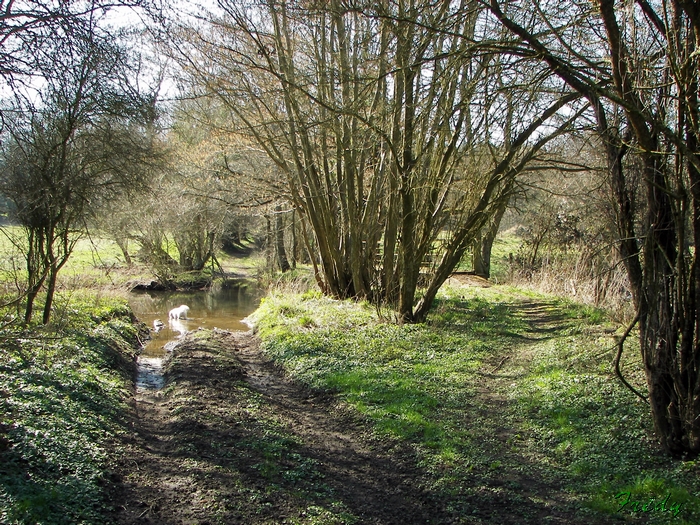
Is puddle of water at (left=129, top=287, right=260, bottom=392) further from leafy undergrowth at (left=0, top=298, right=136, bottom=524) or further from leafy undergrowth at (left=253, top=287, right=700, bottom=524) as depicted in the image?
leafy undergrowth at (left=253, top=287, right=700, bottom=524)

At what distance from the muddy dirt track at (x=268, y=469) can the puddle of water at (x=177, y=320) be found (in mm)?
2385

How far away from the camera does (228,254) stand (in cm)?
3894

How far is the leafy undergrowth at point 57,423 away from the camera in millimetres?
4316

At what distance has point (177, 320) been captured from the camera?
16.5 metres

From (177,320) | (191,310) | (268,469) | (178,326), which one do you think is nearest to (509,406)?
(268,469)

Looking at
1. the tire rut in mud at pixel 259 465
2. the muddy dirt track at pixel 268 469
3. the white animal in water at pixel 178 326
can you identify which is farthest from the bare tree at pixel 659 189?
the white animal in water at pixel 178 326

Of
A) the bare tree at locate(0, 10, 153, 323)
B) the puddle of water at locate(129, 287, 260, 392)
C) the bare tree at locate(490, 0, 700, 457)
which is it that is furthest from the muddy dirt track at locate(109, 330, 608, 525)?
the bare tree at locate(0, 10, 153, 323)

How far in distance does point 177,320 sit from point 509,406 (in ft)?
40.5

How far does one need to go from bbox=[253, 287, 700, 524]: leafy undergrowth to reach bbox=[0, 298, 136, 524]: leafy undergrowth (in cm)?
305

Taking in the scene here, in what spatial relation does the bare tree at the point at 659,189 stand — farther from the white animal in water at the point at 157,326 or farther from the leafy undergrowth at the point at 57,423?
the white animal in water at the point at 157,326

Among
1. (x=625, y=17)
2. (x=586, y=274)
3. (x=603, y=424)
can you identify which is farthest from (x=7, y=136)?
(x=586, y=274)

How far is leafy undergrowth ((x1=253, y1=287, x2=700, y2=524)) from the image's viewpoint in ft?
15.1

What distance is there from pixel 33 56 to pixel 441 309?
1027cm

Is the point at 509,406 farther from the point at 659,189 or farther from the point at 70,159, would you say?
the point at 70,159
